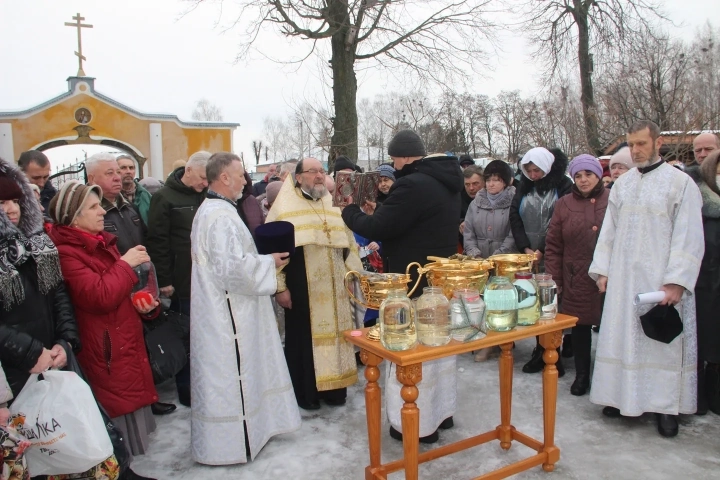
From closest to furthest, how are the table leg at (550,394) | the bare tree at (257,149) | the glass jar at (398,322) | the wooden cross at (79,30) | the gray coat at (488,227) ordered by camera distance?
the glass jar at (398,322) < the table leg at (550,394) < the gray coat at (488,227) < the wooden cross at (79,30) < the bare tree at (257,149)

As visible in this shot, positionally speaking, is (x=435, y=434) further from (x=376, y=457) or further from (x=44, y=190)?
(x=44, y=190)

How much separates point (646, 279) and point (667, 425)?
907mm

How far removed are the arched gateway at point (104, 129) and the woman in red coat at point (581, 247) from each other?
18.3 m

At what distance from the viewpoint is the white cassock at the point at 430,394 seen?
3479mm

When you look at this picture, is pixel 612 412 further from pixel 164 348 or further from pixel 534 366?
pixel 164 348

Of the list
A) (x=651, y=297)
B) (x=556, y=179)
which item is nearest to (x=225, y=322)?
(x=651, y=297)

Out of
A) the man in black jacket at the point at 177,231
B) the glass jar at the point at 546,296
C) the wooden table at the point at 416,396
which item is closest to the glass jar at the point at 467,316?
the wooden table at the point at 416,396

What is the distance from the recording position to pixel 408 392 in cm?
264

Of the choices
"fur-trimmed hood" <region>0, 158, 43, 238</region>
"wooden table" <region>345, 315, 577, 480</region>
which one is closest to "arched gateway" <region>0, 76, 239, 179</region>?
"fur-trimmed hood" <region>0, 158, 43, 238</region>

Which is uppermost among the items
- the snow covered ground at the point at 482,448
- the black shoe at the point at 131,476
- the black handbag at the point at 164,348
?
the black handbag at the point at 164,348

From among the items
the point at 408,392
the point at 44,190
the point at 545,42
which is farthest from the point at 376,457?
the point at 545,42

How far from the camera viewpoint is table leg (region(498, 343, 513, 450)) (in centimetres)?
348

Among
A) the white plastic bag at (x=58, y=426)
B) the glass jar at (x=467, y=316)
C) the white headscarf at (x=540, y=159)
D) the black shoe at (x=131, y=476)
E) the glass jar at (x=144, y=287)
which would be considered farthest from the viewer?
the white headscarf at (x=540, y=159)

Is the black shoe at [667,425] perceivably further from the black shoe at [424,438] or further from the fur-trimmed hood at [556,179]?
the fur-trimmed hood at [556,179]
